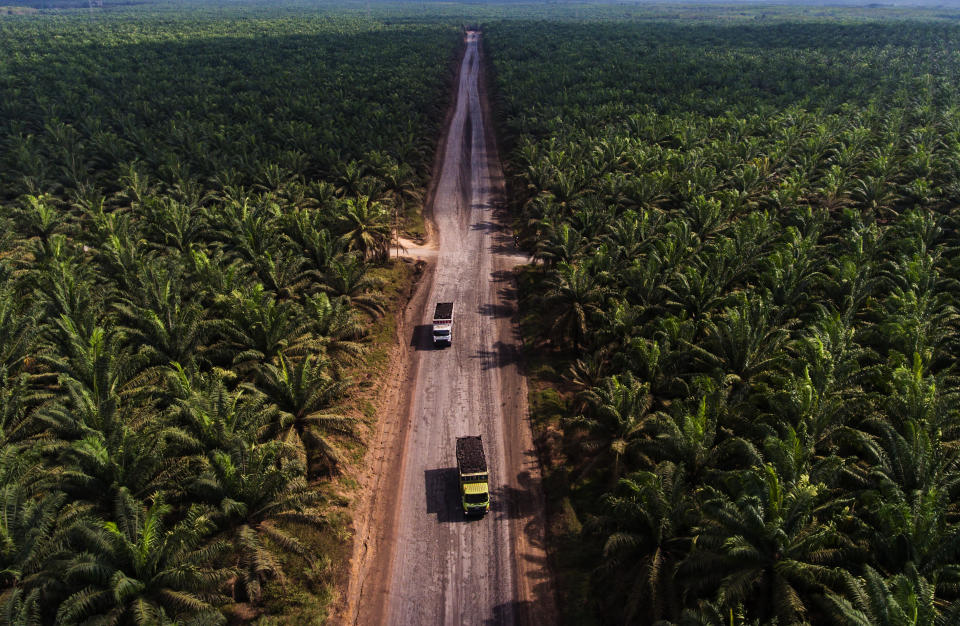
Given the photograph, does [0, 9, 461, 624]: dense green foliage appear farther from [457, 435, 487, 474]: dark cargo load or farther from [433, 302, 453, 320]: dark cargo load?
[457, 435, 487, 474]: dark cargo load

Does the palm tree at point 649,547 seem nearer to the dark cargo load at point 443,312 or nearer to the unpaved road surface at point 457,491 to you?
the unpaved road surface at point 457,491

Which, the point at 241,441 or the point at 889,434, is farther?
the point at 241,441

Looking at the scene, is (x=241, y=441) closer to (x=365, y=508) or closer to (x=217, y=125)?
(x=365, y=508)

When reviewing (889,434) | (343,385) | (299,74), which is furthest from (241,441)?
(299,74)

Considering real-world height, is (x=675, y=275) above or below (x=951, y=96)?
below

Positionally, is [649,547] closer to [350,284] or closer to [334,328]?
[334,328]

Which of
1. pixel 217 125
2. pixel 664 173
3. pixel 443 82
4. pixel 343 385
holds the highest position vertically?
pixel 443 82

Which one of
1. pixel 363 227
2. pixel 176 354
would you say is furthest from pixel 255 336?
pixel 363 227
